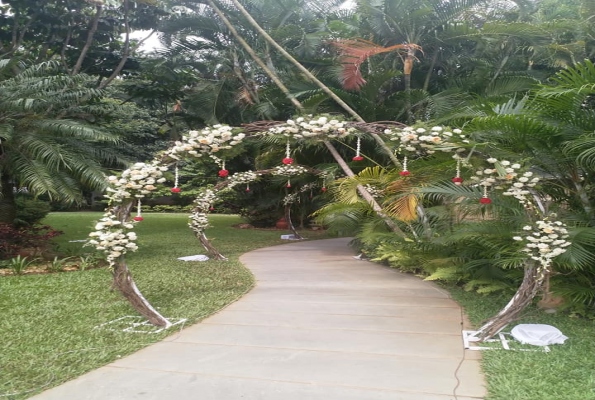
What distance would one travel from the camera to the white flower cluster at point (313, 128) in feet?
17.4

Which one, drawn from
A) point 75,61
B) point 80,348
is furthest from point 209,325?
point 75,61

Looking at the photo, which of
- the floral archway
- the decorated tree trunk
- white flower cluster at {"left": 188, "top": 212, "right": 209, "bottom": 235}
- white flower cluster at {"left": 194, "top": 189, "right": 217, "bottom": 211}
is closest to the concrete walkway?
the decorated tree trunk

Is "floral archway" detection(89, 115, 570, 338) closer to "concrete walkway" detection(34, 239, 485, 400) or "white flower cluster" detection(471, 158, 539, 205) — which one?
"white flower cluster" detection(471, 158, 539, 205)

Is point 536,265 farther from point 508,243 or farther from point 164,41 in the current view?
point 164,41

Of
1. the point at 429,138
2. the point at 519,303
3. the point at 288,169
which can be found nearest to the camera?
the point at 519,303

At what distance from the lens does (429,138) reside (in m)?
4.91

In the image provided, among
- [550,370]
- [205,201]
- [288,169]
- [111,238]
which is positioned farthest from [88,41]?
[550,370]

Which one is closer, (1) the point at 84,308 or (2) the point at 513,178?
(2) the point at 513,178

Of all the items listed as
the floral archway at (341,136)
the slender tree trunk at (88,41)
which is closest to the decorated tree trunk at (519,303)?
the floral archway at (341,136)

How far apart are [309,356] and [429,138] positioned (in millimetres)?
2358

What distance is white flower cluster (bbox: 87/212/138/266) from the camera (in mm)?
4941

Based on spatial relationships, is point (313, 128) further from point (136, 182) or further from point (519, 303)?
point (519, 303)

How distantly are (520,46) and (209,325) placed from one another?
959 cm

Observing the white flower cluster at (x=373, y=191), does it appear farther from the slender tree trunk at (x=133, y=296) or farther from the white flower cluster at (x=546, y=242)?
the slender tree trunk at (x=133, y=296)
